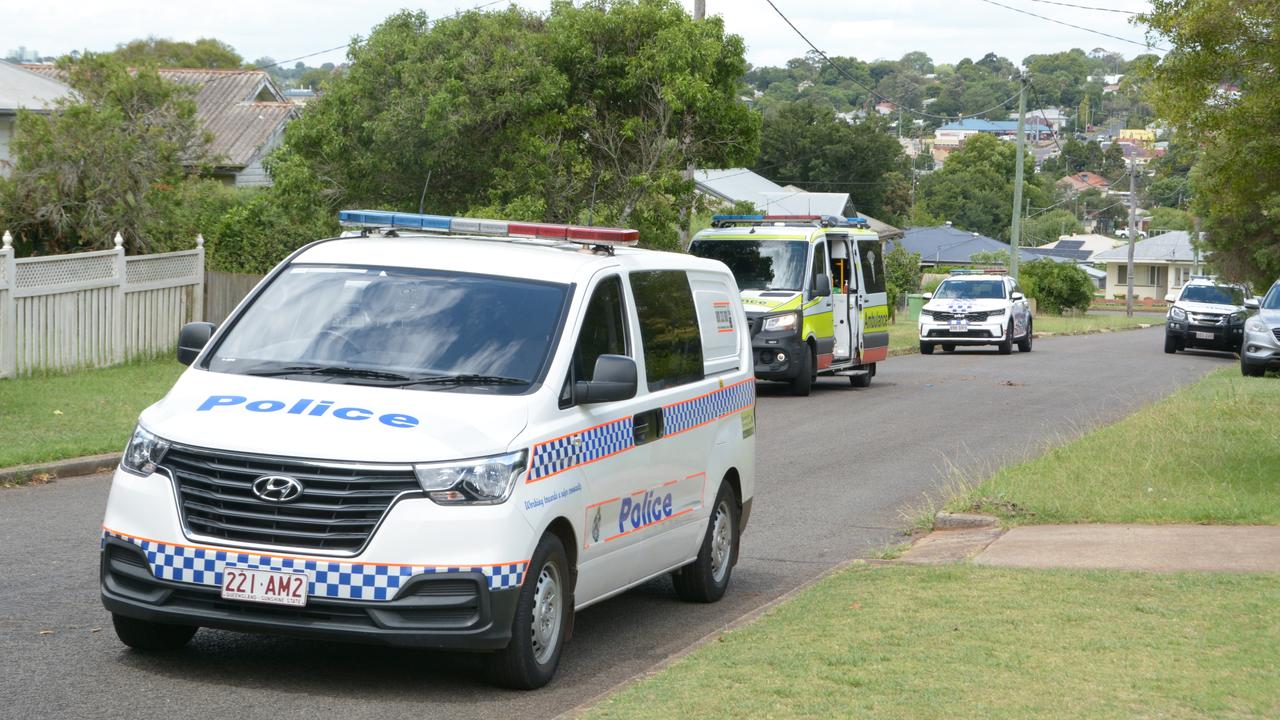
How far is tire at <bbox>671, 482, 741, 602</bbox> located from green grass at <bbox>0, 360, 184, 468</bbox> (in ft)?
21.0

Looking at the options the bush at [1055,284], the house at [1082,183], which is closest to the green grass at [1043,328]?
the bush at [1055,284]

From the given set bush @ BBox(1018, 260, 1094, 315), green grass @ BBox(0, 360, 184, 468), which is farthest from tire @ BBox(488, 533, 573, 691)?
bush @ BBox(1018, 260, 1094, 315)

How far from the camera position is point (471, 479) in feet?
20.7

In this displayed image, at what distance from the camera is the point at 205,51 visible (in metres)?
84.9

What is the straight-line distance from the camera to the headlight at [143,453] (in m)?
6.54

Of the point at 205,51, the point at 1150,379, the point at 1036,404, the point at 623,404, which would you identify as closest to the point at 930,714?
the point at 623,404

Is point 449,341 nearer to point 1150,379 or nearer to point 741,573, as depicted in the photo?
point 741,573

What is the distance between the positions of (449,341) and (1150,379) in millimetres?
21799

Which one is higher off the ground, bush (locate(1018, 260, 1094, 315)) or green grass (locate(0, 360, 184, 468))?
bush (locate(1018, 260, 1094, 315))

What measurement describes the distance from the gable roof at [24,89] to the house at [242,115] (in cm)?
996

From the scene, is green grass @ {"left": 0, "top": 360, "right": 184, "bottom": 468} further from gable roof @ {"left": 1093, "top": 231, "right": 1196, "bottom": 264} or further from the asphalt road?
gable roof @ {"left": 1093, "top": 231, "right": 1196, "bottom": 264}

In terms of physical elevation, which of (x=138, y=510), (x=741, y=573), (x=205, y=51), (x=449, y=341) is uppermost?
(x=205, y=51)

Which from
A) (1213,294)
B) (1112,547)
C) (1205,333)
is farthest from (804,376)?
(1213,294)

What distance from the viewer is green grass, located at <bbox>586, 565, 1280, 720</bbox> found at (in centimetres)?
603
